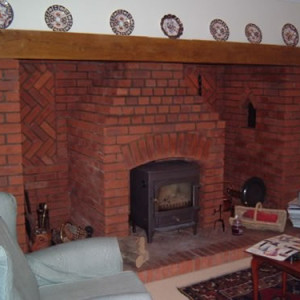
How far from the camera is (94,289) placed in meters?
2.21

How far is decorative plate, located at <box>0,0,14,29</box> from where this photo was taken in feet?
8.80

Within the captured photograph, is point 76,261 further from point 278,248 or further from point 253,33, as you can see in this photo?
point 253,33

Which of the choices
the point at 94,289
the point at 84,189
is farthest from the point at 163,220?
the point at 94,289

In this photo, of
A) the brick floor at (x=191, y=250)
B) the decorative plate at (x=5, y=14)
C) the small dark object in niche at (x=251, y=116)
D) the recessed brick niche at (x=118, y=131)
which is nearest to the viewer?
the decorative plate at (x=5, y=14)

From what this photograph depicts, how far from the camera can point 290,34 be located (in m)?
3.83

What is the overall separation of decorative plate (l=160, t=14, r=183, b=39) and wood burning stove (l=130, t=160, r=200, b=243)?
3.30ft

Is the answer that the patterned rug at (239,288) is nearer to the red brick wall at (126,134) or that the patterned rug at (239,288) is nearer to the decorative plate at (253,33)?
the red brick wall at (126,134)

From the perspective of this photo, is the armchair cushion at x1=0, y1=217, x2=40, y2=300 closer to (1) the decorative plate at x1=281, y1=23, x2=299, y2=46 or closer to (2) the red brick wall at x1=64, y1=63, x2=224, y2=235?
(2) the red brick wall at x1=64, y1=63, x2=224, y2=235

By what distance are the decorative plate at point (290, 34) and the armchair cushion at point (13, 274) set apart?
2814mm

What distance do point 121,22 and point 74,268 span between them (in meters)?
1.66

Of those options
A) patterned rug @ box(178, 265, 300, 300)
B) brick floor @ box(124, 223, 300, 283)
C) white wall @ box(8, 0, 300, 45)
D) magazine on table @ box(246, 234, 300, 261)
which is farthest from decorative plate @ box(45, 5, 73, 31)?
patterned rug @ box(178, 265, 300, 300)

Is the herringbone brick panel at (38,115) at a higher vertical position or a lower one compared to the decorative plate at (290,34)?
lower

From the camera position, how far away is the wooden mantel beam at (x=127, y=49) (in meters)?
2.73

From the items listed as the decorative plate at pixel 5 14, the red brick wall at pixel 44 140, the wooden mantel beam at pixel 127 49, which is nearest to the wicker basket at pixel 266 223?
the wooden mantel beam at pixel 127 49
